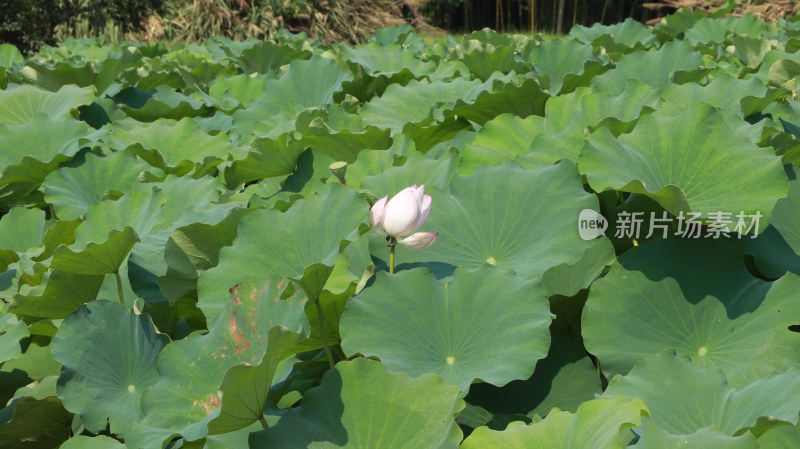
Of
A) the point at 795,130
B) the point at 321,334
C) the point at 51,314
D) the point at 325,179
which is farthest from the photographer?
the point at 325,179

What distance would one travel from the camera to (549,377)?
51.1 inches

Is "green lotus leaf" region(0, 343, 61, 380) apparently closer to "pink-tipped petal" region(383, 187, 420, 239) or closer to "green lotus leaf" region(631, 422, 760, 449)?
"pink-tipped petal" region(383, 187, 420, 239)

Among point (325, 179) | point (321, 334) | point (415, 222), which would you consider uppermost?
point (415, 222)

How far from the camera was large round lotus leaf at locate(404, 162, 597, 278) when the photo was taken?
139cm

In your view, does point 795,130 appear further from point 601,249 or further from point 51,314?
point 51,314

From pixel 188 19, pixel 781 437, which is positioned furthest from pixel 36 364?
pixel 188 19

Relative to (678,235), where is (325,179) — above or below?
below

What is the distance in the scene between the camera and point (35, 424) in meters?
1.45

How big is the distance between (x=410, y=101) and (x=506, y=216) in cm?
92

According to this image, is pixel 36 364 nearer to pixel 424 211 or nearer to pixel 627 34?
pixel 424 211

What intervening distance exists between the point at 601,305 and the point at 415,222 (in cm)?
30

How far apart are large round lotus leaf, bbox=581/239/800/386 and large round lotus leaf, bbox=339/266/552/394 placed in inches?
4.5

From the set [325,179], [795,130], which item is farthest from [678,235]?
[325,179]

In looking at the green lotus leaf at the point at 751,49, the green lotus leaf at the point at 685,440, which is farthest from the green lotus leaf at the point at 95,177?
the green lotus leaf at the point at 751,49
